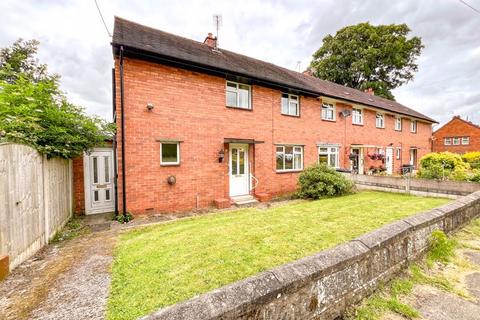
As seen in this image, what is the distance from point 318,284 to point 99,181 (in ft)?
27.1

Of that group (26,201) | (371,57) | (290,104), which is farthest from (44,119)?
A: (371,57)

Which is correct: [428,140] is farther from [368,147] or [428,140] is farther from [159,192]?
[159,192]

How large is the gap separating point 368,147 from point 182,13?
14383 mm

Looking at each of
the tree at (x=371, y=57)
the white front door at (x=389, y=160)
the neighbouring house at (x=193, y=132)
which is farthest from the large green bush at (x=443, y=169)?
the tree at (x=371, y=57)

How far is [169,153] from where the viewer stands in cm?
778

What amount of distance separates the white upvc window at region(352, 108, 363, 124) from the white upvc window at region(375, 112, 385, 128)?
2.13 m

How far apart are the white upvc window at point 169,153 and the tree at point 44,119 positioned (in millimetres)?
1805

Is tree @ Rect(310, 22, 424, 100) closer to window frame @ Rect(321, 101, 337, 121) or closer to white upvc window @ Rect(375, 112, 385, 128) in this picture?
white upvc window @ Rect(375, 112, 385, 128)

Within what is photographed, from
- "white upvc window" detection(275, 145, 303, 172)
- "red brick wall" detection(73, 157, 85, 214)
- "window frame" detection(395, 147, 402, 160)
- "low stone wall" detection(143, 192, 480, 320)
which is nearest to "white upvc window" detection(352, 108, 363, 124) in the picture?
"window frame" detection(395, 147, 402, 160)

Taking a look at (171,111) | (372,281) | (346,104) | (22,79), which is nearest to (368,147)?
(346,104)

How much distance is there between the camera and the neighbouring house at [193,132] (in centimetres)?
706

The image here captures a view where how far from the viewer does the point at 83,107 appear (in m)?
5.89

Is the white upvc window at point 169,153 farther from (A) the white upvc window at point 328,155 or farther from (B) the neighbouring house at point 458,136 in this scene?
(B) the neighbouring house at point 458,136

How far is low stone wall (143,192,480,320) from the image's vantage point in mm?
1467
